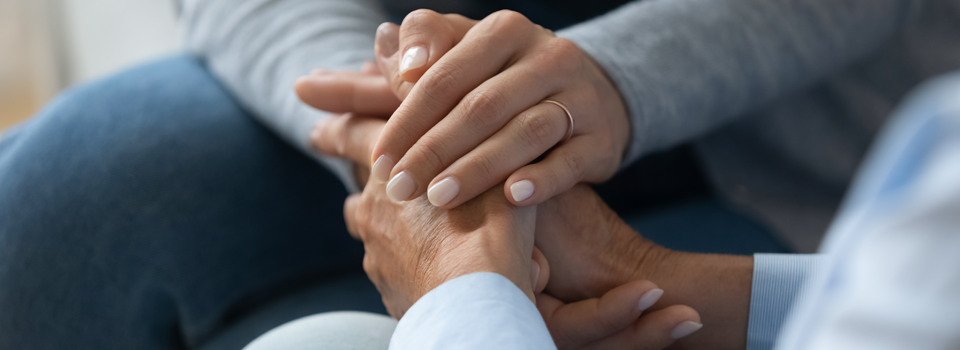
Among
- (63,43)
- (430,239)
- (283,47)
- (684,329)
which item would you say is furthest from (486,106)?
(63,43)

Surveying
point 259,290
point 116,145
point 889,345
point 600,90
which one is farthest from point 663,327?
point 116,145

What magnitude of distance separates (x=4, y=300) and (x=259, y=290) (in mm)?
248

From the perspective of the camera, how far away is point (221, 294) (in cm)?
69

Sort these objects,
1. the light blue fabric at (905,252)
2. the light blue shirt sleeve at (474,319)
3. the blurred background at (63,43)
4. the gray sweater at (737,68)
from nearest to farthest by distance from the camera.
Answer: the light blue fabric at (905,252), the light blue shirt sleeve at (474,319), the gray sweater at (737,68), the blurred background at (63,43)

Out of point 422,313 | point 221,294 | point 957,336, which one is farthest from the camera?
point 221,294

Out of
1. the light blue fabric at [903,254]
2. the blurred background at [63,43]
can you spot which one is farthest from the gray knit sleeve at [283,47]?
the blurred background at [63,43]

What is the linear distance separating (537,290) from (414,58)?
0.23 meters

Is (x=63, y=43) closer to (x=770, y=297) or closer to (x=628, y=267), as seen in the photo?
(x=628, y=267)

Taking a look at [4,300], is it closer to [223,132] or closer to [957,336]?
[223,132]

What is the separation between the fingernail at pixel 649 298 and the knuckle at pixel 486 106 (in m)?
0.20

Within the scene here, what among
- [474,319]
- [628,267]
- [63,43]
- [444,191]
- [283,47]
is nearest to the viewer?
[474,319]

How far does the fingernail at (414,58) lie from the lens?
51cm

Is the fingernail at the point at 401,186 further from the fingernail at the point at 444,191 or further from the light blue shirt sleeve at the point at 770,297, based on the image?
the light blue shirt sleeve at the point at 770,297

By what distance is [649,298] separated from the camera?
1.63 ft
